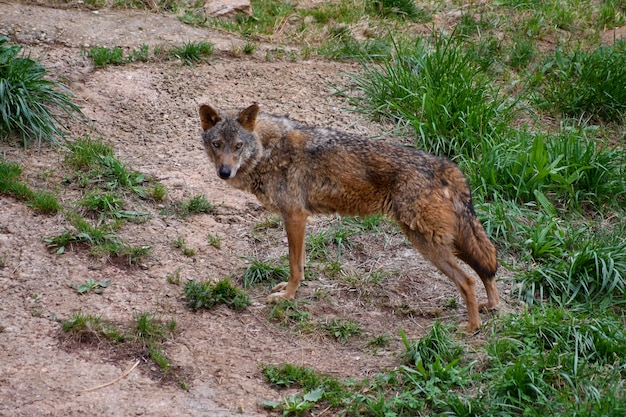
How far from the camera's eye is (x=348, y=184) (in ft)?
24.1

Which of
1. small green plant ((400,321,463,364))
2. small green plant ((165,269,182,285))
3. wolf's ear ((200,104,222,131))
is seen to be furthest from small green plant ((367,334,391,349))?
wolf's ear ((200,104,222,131))

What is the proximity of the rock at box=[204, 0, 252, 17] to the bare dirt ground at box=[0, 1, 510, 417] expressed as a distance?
75cm

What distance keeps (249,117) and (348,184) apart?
117 cm

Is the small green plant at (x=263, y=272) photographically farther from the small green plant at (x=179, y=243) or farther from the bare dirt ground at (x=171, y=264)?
the small green plant at (x=179, y=243)

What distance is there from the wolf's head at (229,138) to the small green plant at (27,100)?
94.2 inches

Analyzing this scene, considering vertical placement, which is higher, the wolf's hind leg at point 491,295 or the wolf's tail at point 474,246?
the wolf's tail at point 474,246

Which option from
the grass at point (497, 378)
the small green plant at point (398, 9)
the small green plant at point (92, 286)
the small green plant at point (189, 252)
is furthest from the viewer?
the small green plant at point (398, 9)

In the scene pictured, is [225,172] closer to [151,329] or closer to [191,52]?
[151,329]

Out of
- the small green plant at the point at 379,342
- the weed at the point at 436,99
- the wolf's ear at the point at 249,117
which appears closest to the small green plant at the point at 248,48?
the weed at the point at 436,99

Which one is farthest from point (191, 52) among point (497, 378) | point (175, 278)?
point (497, 378)

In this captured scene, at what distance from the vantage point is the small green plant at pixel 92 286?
707 cm

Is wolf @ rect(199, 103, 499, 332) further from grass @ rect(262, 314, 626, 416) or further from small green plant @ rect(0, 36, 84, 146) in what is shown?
small green plant @ rect(0, 36, 84, 146)

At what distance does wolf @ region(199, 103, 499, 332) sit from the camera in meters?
7.04

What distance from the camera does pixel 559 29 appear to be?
42.5 ft
